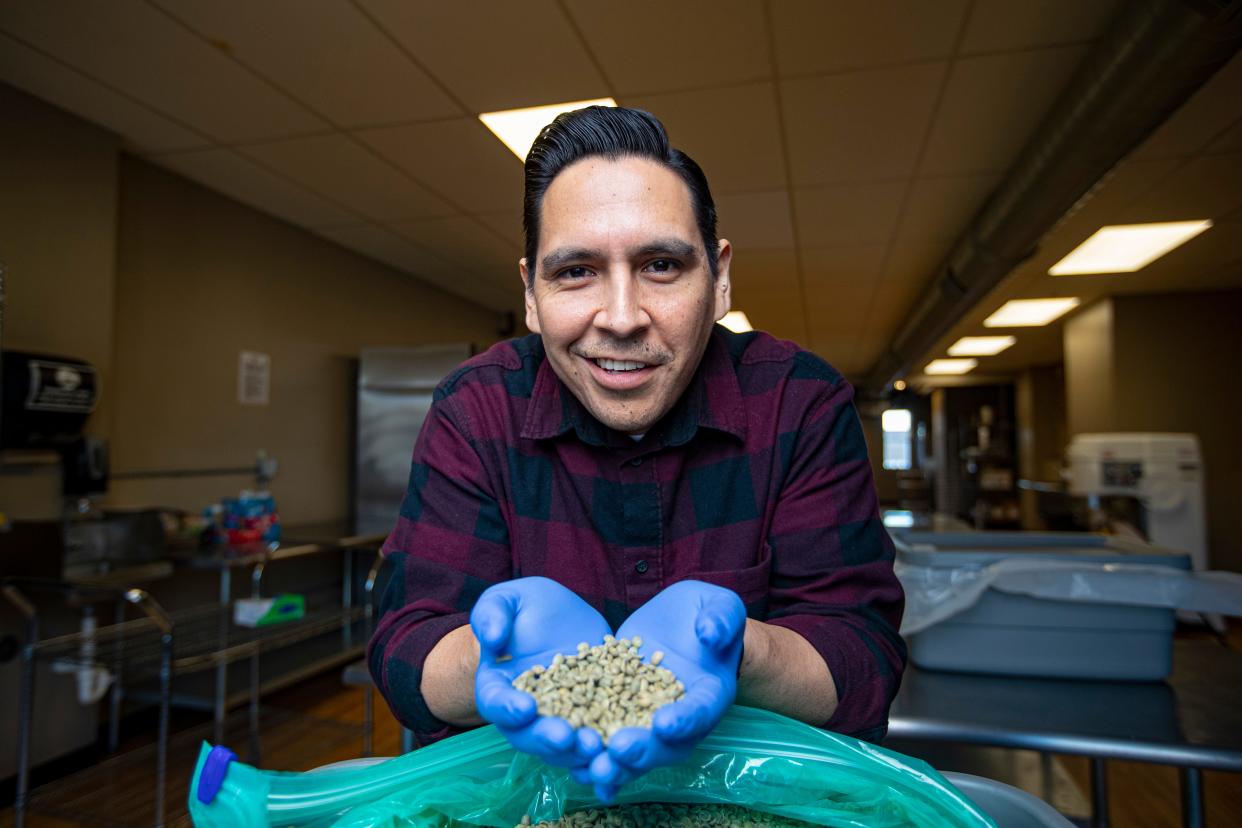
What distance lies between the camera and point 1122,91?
2.12 m

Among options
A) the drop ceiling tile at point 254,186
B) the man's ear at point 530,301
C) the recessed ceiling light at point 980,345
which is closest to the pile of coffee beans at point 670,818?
the man's ear at point 530,301

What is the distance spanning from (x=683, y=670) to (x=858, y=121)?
273 centimetres

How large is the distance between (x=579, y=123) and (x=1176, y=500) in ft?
18.3

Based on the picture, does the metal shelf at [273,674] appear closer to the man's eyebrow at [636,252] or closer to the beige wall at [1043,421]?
the man's eyebrow at [636,252]

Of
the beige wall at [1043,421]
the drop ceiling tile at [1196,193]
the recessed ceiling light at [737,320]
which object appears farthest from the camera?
the beige wall at [1043,421]

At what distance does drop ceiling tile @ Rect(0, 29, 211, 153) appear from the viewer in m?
2.39

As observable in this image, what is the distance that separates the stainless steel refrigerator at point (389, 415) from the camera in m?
4.32

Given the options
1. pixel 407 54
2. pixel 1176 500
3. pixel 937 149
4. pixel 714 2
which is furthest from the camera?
pixel 1176 500

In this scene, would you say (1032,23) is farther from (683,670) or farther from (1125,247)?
(1125,247)

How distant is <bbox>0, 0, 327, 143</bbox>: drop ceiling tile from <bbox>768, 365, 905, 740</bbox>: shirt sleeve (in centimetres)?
231

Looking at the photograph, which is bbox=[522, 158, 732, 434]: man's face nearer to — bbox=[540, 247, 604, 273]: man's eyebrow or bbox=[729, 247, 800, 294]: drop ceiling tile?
bbox=[540, 247, 604, 273]: man's eyebrow

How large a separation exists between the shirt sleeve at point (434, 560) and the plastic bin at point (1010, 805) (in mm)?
561

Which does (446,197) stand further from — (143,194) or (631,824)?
(631,824)

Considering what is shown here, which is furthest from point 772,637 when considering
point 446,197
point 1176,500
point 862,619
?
point 1176,500
